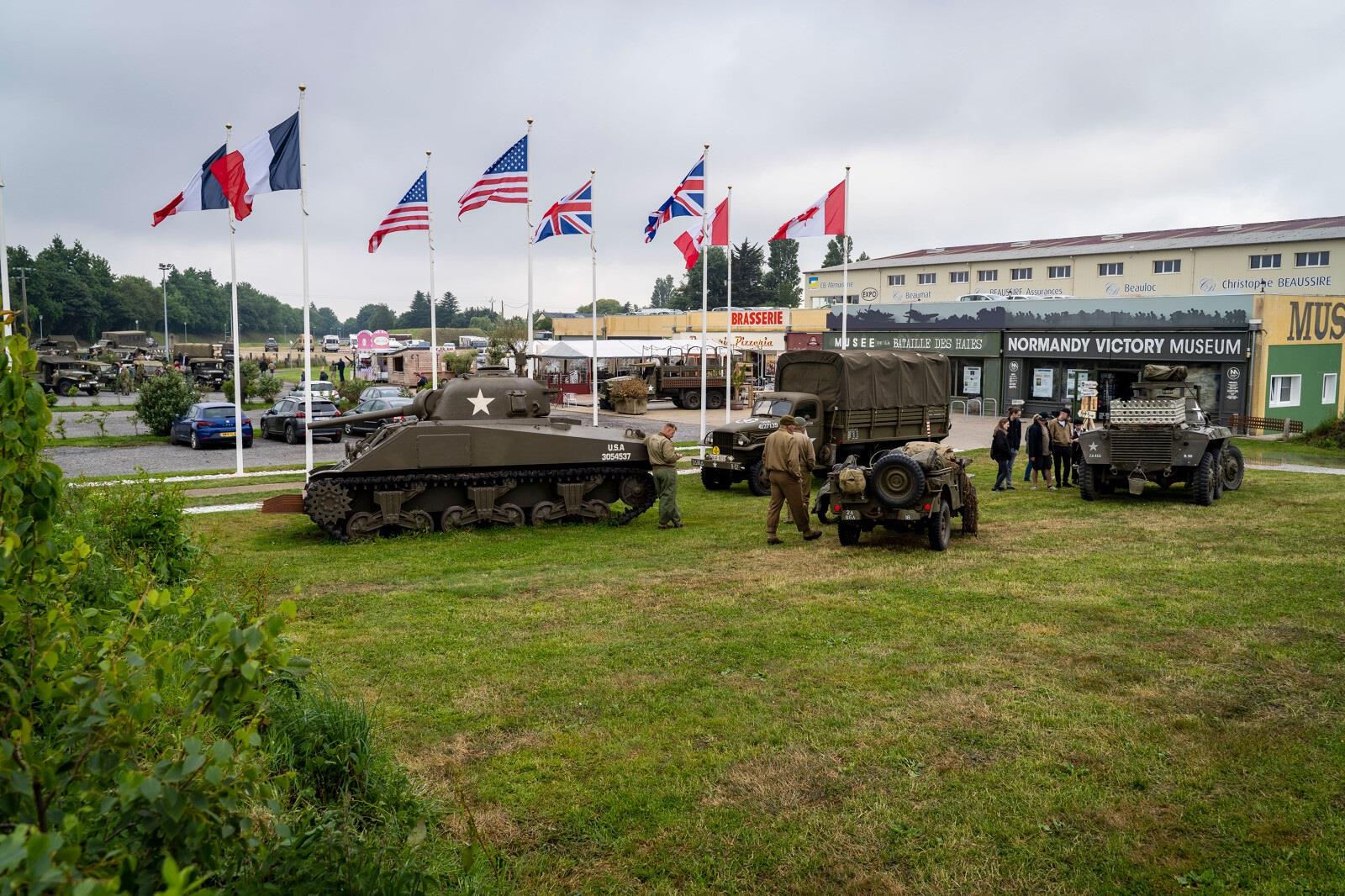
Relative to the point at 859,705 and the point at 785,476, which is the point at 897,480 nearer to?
the point at 785,476

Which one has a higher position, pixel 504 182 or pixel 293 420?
pixel 504 182

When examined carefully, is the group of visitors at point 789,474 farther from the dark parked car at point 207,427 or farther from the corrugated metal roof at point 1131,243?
the corrugated metal roof at point 1131,243

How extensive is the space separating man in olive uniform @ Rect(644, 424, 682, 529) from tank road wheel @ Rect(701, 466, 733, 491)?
4.15m

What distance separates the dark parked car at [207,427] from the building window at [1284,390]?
31023 mm

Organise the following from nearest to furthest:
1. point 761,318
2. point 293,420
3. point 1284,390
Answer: point 293,420 < point 1284,390 < point 761,318

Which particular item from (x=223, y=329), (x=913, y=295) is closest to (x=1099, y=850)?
(x=913, y=295)

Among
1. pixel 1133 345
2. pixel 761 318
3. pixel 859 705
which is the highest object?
pixel 761 318

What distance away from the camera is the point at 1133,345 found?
113 feet

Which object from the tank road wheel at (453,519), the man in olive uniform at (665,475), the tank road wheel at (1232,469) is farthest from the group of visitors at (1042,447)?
the tank road wheel at (453,519)

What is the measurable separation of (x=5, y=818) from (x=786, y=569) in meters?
10.3

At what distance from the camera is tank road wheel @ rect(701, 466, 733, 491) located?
2005 centimetres

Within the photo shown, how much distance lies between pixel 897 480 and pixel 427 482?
677 cm

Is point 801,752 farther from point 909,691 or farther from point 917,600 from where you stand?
point 917,600

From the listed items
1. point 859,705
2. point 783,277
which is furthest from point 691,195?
point 783,277
